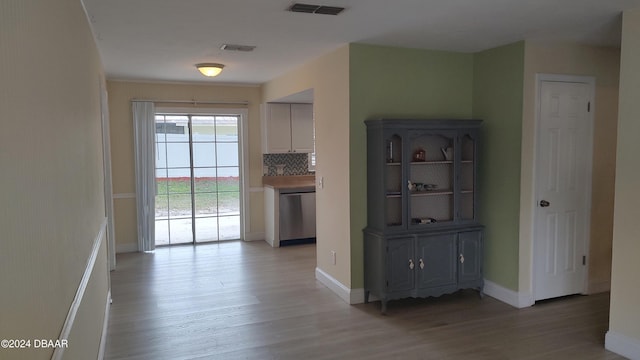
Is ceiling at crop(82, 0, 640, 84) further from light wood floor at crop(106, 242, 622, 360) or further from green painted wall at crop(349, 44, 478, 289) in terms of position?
light wood floor at crop(106, 242, 622, 360)

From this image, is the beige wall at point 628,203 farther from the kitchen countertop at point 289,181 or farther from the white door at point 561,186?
the kitchen countertop at point 289,181

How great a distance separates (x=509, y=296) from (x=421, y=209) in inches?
46.0

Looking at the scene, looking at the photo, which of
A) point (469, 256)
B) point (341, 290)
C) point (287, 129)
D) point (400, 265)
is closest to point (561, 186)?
point (469, 256)

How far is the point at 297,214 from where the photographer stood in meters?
7.21

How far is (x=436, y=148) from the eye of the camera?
4.74 m

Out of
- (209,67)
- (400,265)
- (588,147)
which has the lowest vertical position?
(400,265)

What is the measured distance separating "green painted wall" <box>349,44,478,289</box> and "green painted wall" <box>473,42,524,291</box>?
23cm

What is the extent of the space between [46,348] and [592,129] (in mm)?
4788

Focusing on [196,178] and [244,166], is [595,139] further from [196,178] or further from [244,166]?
[196,178]

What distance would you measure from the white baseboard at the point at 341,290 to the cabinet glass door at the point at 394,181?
2.53 ft

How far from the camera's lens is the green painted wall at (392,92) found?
14.7 feet

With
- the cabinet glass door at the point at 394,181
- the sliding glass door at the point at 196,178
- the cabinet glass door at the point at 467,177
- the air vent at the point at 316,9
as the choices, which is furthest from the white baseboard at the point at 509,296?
the sliding glass door at the point at 196,178

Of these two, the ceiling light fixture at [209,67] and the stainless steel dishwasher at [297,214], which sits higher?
the ceiling light fixture at [209,67]

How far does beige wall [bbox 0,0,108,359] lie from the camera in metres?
1.05
